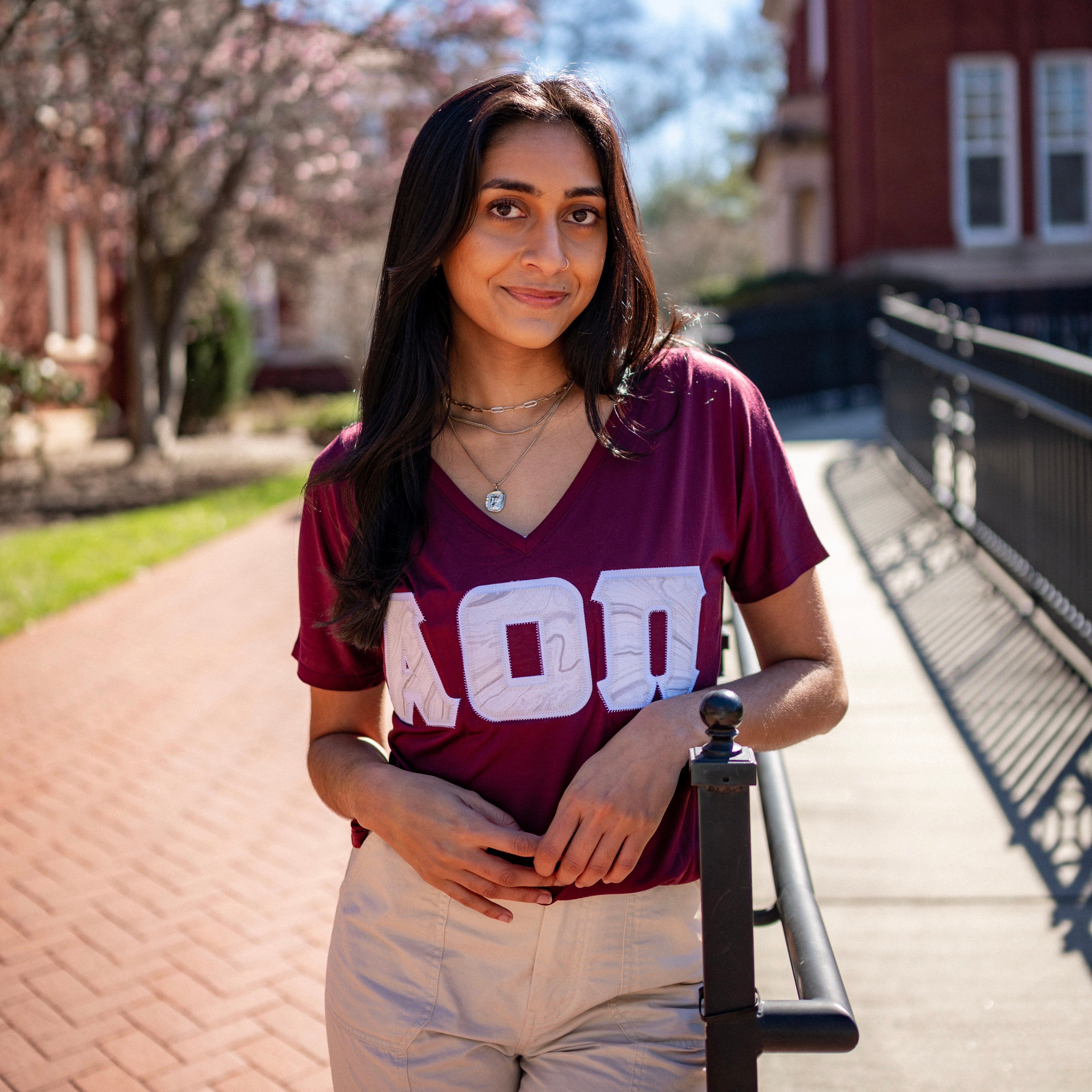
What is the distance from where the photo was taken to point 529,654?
1648mm

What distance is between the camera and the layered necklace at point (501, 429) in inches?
71.1

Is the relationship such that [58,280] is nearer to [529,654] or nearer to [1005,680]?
[1005,680]

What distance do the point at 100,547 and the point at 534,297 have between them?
9.08 m

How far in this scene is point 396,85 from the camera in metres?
16.4

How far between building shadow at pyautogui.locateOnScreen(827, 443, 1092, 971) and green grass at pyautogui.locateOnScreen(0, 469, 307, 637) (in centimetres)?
414

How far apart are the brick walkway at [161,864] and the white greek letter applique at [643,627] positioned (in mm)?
2100

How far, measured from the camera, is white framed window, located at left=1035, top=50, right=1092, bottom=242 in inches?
812

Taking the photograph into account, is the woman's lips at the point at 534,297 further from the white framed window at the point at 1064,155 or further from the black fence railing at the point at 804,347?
the white framed window at the point at 1064,155

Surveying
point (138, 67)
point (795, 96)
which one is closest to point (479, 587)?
point (138, 67)

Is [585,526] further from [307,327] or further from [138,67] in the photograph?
[307,327]

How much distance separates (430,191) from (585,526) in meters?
0.54

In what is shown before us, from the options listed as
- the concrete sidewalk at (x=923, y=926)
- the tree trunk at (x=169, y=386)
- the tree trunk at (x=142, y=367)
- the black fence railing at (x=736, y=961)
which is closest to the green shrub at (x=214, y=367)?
the tree trunk at (x=169, y=386)

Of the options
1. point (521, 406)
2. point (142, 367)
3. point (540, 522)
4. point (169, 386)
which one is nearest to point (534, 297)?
point (521, 406)

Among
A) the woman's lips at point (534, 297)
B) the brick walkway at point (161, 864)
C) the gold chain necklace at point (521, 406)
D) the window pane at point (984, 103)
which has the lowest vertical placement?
the brick walkway at point (161, 864)
